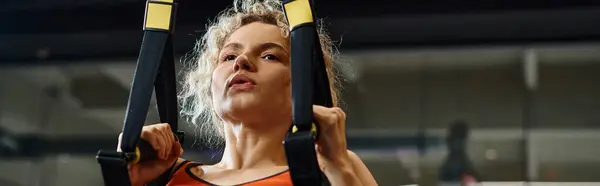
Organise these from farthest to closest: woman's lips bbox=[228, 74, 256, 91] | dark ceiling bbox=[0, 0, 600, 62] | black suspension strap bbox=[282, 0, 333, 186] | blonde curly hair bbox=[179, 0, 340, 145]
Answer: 1. dark ceiling bbox=[0, 0, 600, 62]
2. blonde curly hair bbox=[179, 0, 340, 145]
3. woman's lips bbox=[228, 74, 256, 91]
4. black suspension strap bbox=[282, 0, 333, 186]

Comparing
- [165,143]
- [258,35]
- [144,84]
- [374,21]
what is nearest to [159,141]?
[165,143]

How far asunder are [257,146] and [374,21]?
7.77 feet

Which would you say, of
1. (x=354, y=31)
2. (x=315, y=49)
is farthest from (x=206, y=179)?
(x=354, y=31)

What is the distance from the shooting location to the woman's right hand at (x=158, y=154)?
1.04 metres

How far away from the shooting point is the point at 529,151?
3.89m

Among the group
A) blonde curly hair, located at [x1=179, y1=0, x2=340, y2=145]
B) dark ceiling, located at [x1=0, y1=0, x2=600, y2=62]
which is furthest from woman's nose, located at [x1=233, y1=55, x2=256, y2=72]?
dark ceiling, located at [x1=0, y1=0, x2=600, y2=62]

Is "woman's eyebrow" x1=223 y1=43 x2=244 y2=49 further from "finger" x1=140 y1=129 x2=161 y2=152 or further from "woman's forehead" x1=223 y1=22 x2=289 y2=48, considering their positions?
"finger" x1=140 y1=129 x2=161 y2=152

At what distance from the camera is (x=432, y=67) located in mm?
3900

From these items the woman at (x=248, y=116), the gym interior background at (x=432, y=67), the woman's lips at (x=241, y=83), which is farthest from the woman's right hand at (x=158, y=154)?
the gym interior background at (x=432, y=67)

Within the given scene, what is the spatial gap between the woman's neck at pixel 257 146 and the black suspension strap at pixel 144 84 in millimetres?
172

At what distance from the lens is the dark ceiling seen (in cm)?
332

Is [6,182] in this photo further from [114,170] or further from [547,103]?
[114,170]

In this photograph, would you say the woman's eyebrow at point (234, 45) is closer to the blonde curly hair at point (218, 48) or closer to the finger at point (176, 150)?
the blonde curly hair at point (218, 48)

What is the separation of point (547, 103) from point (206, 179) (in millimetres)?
3128
